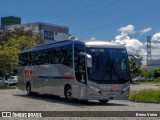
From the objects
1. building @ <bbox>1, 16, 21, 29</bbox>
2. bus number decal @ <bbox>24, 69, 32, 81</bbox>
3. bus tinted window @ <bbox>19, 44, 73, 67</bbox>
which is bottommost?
bus number decal @ <bbox>24, 69, 32, 81</bbox>

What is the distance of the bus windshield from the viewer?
880 inches

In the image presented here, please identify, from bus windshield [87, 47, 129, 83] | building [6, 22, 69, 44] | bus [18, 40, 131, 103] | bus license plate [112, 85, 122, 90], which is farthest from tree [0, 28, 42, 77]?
bus license plate [112, 85, 122, 90]

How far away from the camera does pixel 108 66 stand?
22516mm

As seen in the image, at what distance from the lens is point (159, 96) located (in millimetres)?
24984

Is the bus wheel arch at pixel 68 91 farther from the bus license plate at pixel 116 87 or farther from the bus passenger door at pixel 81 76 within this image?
the bus license plate at pixel 116 87

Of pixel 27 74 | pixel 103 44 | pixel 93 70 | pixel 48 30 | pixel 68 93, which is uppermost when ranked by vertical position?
pixel 48 30

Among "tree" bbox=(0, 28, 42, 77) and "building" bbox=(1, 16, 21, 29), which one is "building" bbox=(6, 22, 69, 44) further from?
"tree" bbox=(0, 28, 42, 77)

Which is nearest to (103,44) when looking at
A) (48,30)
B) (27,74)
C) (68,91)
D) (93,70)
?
(93,70)

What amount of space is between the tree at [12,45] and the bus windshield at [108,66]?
34039mm

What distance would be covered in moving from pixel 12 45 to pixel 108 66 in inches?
1712

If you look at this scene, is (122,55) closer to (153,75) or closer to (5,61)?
(5,61)

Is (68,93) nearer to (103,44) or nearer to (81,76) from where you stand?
(81,76)

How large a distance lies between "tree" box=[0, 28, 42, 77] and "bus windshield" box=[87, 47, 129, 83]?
34.0 metres

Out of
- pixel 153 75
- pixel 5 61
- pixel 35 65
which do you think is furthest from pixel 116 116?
pixel 153 75
